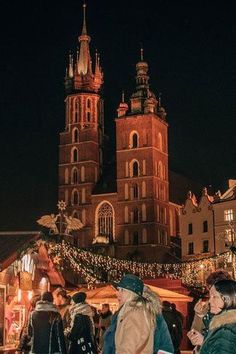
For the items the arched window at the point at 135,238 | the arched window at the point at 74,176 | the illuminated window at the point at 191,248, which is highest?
the arched window at the point at 74,176

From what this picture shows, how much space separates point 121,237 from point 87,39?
1208 inches

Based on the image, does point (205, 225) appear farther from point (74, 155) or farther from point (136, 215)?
point (74, 155)

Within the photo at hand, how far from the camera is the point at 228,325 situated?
3959 mm

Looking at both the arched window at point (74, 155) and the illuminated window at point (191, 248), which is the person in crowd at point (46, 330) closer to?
the illuminated window at point (191, 248)

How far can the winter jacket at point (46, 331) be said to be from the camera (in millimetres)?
8281

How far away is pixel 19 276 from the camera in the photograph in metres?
18.1

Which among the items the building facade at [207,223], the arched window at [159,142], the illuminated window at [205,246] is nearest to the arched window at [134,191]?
the arched window at [159,142]

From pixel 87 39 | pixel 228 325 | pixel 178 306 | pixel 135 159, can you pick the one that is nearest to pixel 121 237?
pixel 135 159

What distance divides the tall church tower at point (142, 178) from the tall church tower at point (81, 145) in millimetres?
3945

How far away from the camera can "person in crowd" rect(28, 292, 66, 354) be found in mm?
8281

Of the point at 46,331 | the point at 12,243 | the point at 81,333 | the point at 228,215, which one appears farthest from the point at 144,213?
the point at 46,331

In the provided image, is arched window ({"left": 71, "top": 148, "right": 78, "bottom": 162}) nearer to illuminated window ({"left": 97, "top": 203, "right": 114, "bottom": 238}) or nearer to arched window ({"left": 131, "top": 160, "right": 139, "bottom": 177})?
illuminated window ({"left": 97, "top": 203, "right": 114, "bottom": 238})

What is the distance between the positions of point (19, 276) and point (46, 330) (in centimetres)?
1000

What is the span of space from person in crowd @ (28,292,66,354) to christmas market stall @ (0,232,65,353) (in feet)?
22.8
